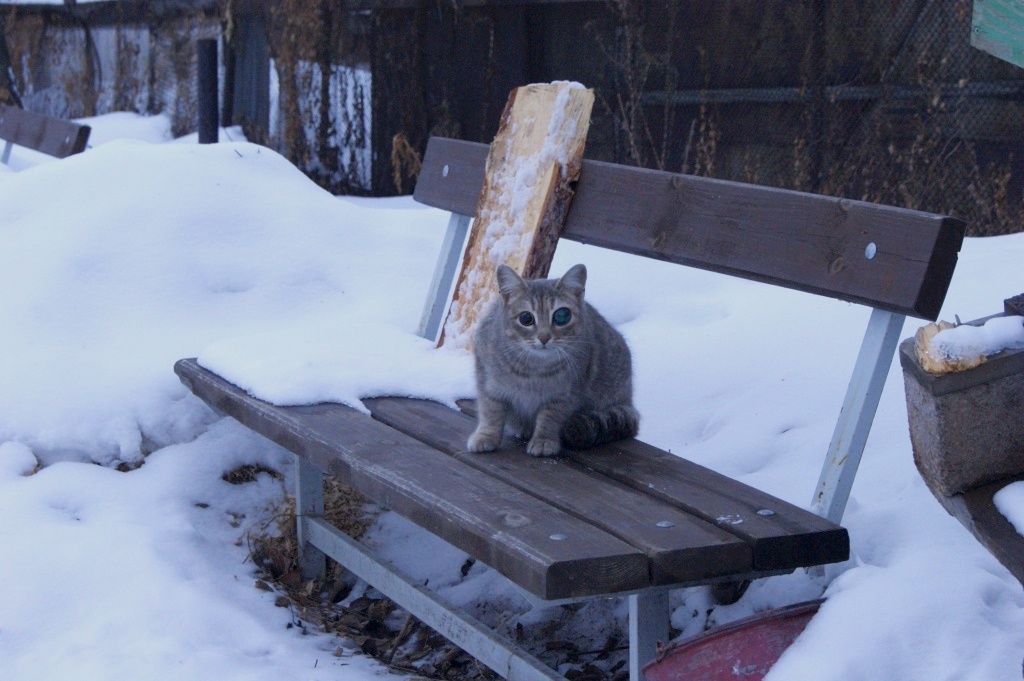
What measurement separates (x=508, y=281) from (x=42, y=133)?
544 centimetres

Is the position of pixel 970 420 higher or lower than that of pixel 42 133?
Result: higher

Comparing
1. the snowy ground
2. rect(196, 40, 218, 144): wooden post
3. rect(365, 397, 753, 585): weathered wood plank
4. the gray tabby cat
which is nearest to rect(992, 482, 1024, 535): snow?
the snowy ground

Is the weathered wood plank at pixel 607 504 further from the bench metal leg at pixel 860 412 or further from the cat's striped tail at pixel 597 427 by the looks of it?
the bench metal leg at pixel 860 412

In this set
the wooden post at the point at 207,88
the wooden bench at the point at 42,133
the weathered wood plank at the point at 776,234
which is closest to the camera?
the weathered wood plank at the point at 776,234

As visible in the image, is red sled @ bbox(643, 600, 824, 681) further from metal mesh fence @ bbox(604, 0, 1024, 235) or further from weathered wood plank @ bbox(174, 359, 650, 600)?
metal mesh fence @ bbox(604, 0, 1024, 235)

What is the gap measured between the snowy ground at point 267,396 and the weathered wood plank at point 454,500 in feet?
0.60

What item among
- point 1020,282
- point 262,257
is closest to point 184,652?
point 262,257

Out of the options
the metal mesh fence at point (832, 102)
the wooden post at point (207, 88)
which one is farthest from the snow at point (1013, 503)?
the wooden post at point (207, 88)

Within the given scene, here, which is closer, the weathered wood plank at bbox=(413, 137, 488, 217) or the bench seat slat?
the bench seat slat

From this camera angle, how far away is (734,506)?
2363 mm

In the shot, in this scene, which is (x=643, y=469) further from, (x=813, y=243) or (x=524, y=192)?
(x=524, y=192)

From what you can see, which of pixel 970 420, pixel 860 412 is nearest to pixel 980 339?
pixel 970 420

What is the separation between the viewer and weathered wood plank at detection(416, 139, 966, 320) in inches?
93.4

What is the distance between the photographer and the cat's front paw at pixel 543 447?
2.86 m
